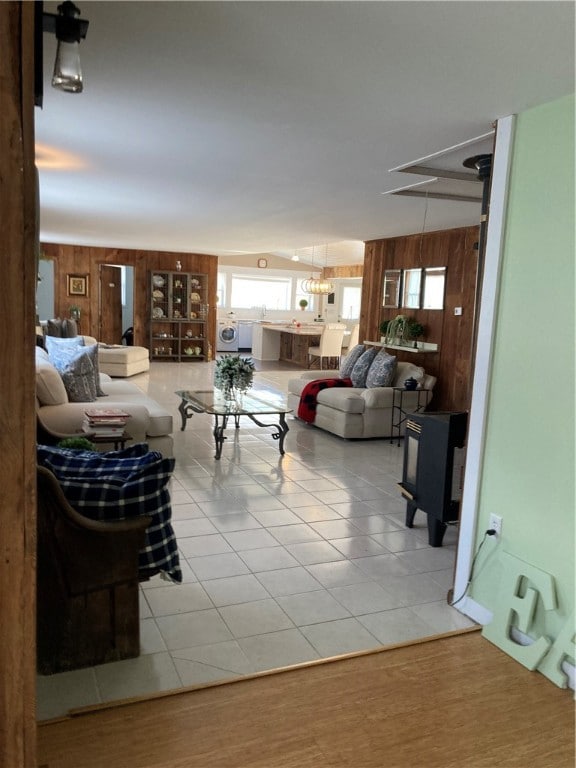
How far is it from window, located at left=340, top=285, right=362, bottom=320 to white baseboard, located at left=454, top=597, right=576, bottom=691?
12.8 metres

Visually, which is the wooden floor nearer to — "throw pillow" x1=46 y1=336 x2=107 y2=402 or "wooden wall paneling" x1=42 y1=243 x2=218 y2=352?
"throw pillow" x1=46 y1=336 x2=107 y2=402

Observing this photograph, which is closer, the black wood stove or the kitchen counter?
the black wood stove

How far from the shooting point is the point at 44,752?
1.85m

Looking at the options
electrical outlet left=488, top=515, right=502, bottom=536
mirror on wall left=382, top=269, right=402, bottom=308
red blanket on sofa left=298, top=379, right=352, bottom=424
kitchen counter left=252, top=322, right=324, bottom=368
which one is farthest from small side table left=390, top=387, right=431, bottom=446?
kitchen counter left=252, top=322, right=324, bottom=368

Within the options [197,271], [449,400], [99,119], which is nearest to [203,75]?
[99,119]

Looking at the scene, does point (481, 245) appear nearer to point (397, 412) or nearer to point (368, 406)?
point (368, 406)

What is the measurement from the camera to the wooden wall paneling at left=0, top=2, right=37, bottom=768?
129cm

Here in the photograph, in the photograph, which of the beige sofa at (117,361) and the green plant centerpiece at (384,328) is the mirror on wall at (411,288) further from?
the beige sofa at (117,361)

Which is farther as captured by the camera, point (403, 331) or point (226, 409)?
point (403, 331)

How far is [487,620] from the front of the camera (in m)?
2.68

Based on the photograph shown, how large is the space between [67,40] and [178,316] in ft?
34.3

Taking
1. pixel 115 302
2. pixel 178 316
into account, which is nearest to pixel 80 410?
pixel 178 316

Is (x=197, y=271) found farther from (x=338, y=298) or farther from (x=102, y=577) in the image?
(x=102, y=577)

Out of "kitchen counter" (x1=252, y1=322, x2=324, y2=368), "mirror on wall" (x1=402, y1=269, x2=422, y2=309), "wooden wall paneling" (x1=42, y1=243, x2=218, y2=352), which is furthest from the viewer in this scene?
"kitchen counter" (x1=252, y1=322, x2=324, y2=368)
